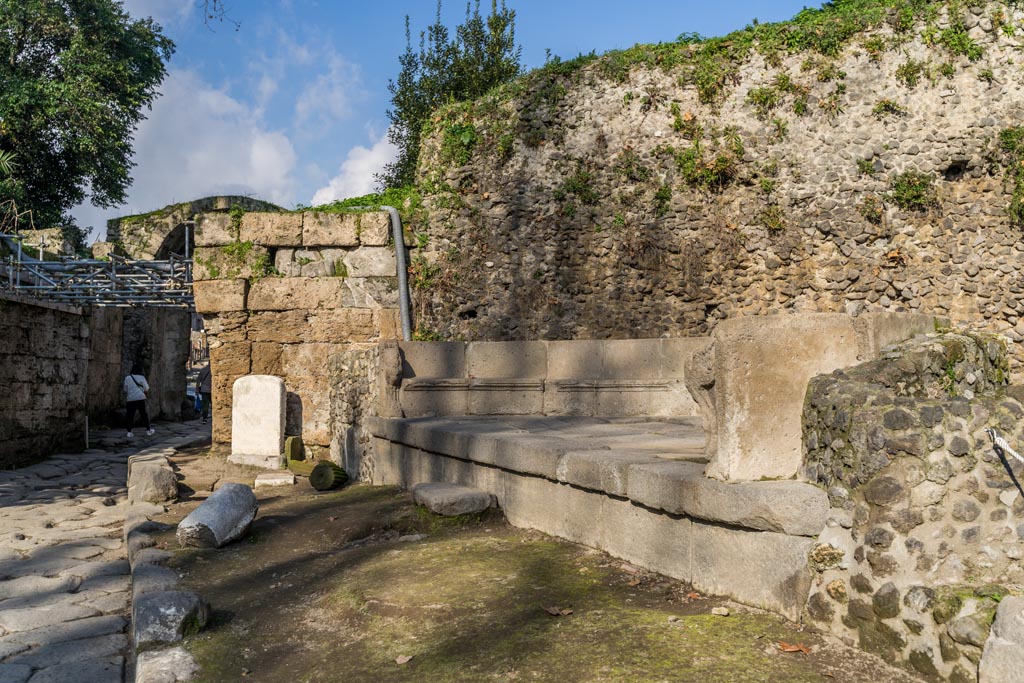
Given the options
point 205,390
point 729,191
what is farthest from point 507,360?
point 205,390

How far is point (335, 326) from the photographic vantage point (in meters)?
10.3

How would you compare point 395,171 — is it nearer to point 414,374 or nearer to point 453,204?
point 453,204

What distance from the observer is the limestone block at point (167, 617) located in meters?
3.61

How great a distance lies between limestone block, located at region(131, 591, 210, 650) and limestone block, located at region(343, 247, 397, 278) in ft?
22.9

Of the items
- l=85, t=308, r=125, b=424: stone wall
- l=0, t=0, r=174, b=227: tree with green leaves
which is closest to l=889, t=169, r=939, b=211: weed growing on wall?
l=85, t=308, r=125, b=424: stone wall

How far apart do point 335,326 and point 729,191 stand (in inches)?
311

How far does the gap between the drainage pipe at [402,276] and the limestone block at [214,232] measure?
1677 millimetres

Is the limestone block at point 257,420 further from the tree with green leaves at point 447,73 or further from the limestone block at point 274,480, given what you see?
Result: the tree with green leaves at point 447,73

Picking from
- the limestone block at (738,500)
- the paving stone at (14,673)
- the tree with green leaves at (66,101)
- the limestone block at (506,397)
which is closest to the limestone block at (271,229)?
the limestone block at (506,397)

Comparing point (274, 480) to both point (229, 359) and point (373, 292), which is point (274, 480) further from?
point (373, 292)

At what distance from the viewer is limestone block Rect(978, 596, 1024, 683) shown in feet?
7.85

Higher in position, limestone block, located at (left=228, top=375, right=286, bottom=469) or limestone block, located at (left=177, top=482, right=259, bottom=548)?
limestone block, located at (left=228, top=375, right=286, bottom=469)

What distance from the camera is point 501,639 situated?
3195 mm

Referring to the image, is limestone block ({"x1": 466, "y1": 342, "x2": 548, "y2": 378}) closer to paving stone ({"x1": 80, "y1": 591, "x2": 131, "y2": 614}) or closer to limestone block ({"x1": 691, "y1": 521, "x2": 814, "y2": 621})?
paving stone ({"x1": 80, "y1": 591, "x2": 131, "y2": 614})
